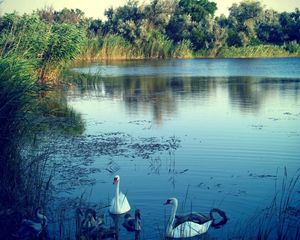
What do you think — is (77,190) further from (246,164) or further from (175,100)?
(175,100)

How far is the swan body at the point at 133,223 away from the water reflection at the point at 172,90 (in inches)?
313

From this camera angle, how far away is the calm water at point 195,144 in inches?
333

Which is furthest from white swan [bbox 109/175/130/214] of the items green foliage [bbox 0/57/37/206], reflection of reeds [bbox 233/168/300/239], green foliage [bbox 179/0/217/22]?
green foliage [bbox 179/0/217/22]

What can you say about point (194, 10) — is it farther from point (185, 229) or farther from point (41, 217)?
point (41, 217)

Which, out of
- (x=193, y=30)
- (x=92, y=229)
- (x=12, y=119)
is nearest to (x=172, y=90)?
(x=12, y=119)

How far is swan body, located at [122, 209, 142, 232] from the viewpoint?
23.3 feet

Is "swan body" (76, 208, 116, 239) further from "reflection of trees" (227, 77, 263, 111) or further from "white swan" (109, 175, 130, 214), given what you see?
"reflection of trees" (227, 77, 263, 111)

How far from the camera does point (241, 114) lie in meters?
17.0

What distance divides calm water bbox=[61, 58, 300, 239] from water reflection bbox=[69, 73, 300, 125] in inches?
1.9

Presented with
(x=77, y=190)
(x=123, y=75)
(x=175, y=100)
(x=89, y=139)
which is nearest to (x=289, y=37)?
(x=123, y=75)

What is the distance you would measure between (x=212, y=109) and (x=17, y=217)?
12021 millimetres

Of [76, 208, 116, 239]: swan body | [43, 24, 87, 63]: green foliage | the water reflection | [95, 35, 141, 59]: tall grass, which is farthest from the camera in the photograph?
Result: [95, 35, 141, 59]: tall grass

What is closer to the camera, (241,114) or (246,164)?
(246,164)

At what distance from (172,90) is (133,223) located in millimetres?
18067
